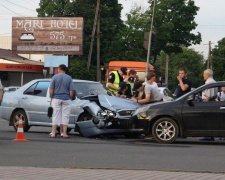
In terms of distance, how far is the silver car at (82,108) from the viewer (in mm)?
15648

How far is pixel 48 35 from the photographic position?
55.1m

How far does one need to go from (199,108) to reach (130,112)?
6.74 ft

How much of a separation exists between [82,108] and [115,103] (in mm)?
813

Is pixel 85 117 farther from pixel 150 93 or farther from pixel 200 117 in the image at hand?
pixel 200 117

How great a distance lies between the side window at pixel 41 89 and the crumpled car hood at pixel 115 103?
1.85 m

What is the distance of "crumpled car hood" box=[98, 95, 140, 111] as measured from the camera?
16.1 metres

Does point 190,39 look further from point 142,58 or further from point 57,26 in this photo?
point 57,26

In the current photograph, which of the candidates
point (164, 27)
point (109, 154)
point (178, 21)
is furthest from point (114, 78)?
point (178, 21)

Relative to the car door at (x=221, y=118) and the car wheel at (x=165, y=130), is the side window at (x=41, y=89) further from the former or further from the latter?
the car door at (x=221, y=118)

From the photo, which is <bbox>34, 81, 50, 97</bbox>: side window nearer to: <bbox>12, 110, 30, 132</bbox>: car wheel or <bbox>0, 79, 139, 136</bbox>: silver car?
<bbox>0, 79, 139, 136</bbox>: silver car

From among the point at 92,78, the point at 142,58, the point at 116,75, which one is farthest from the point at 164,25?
the point at 116,75

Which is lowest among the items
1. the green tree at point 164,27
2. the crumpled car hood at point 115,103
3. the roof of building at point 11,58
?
the crumpled car hood at point 115,103

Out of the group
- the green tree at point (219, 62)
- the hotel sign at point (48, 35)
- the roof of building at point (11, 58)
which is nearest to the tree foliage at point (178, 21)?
the roof of building at point (11, 58)

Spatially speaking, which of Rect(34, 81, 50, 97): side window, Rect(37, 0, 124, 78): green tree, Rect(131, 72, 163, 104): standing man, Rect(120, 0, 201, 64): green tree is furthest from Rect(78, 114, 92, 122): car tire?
Rect(37, 0, 124, 78): green tree
